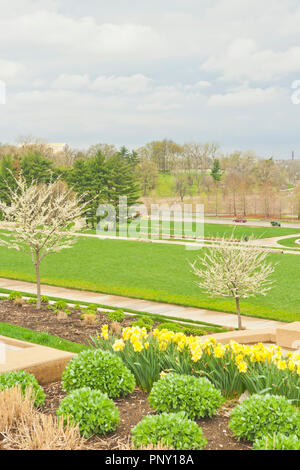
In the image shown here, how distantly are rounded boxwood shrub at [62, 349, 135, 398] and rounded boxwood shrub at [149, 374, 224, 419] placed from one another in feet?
2.15

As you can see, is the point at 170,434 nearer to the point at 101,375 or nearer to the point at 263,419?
the point at 263,419

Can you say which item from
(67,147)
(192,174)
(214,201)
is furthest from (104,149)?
(214,201)

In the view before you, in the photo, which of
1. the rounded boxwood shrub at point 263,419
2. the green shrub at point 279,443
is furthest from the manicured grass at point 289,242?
the green shrub at point 279,443

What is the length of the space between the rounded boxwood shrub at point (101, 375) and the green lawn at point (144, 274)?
1177 cm

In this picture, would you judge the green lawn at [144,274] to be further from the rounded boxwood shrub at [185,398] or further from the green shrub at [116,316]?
the rounded boxwood shrub at [185,398]

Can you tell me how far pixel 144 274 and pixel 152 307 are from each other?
871cm

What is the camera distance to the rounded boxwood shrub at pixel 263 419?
4516mm

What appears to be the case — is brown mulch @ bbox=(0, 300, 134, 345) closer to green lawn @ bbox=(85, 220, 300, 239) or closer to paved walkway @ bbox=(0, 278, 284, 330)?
paved walkway @ bbox=(0, 278, 284, 330)

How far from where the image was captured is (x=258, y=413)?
4590mm

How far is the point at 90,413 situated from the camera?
4797mm

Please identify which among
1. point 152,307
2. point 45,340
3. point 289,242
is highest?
point 45,340

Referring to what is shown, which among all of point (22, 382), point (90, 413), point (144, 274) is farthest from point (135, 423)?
Result: point (144, 274)
